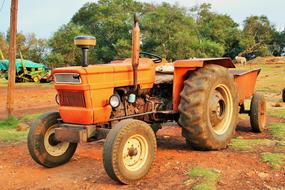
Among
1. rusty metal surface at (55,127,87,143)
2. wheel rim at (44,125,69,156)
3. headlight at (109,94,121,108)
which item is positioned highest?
headlight at (109,94,121,108)

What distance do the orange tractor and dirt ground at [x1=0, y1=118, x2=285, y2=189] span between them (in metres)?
0.20

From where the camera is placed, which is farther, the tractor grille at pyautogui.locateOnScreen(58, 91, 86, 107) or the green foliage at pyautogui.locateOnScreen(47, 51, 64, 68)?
the green foliage at pyautogui.locateOnScreen(47, 51, 64, 68)

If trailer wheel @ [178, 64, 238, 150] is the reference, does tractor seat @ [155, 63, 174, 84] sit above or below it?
above

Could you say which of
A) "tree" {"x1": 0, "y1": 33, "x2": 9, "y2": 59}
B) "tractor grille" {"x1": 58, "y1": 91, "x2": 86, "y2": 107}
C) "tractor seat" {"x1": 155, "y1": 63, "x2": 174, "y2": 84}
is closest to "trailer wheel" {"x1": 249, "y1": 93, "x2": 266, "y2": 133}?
"tractor seat" {"x1": 155, "y1": 63, "x2": 174, "y2": 84}

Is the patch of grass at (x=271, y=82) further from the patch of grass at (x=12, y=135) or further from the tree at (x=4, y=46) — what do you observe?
the tree at (x=4, y=46)

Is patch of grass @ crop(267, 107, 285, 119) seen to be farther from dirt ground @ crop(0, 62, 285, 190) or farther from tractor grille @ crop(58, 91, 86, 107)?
tractor grille @ crop(58, 91, 86, 107)

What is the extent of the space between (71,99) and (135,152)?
120 centimetres

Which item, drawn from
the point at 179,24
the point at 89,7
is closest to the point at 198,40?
the point at 179,24

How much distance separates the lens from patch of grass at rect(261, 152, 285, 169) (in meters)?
5.68

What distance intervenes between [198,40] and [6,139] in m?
38.1

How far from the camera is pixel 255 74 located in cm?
877

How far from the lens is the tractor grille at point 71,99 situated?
5664mm

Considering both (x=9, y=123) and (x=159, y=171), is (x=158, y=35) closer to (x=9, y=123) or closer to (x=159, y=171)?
(x=9, y=123)

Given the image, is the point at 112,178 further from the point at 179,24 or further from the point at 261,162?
the point at 179,24
